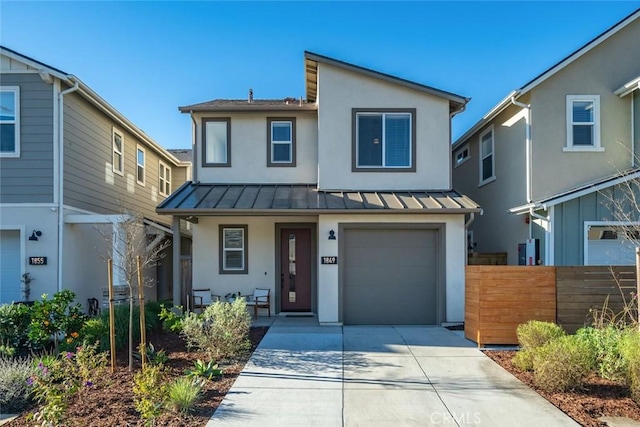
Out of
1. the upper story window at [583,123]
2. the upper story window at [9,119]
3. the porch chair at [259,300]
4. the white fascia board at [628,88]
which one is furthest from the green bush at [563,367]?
the upper story window at [9,119]

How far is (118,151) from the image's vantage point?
13.3m

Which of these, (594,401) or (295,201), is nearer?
(594,401)

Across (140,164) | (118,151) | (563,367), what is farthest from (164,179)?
(563,367)

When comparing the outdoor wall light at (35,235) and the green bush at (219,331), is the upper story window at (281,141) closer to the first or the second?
the green bush at (219,331)

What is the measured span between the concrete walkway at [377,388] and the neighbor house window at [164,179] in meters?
11.1

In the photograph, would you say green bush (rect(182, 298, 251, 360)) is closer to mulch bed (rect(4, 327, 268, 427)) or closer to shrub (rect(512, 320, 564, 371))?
mulch bed (rect(4, 327, 268, 427))

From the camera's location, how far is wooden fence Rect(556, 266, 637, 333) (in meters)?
7.53

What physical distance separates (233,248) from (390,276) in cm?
418

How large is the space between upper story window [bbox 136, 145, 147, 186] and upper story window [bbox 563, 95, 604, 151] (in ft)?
44.5

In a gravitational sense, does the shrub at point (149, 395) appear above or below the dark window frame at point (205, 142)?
below

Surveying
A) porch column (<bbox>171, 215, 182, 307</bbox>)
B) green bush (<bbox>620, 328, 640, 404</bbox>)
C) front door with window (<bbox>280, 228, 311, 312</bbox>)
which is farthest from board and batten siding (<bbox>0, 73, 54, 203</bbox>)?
green bush (<bbox>620, 328, 640, 404</bbox>)

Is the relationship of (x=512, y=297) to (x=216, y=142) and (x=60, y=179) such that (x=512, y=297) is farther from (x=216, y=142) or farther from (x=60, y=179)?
(x=60, y=179)

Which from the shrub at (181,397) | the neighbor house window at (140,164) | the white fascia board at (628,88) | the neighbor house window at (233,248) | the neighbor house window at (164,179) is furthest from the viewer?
the neighbor house window at (164,179)

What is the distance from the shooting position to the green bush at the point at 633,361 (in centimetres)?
506
